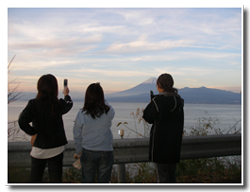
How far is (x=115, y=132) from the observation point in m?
7.47

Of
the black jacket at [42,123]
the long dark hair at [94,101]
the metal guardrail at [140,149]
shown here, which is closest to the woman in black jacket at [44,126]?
the black jacket at [42,123]

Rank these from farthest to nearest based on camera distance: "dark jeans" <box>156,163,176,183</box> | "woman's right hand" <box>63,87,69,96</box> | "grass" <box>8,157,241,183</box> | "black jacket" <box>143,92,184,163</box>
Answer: "grass" <box>8,157,241,183</box>, "woman's right hand" <box>63,87,69,96</box>, "dark jeans" <box>156,163,176,183</box>, "black jacket" <box>143,92,184,163</box>

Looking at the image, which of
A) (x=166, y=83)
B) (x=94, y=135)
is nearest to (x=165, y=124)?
(x=166, y=83)

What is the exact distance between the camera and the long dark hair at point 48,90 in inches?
118

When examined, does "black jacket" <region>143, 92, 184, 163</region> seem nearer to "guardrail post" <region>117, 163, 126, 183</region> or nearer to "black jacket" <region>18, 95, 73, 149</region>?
"guardrail post" <region>117, 163, 126, 183</region>

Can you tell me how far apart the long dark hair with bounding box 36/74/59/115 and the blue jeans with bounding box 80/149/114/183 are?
0.70 m

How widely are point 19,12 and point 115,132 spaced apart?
4350 millimetres

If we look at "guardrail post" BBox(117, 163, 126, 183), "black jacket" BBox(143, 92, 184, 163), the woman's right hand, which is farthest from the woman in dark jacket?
the woman's right hand

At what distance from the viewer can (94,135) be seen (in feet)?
10.1

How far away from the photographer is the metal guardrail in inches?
142

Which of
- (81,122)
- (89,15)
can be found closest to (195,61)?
(89,15)

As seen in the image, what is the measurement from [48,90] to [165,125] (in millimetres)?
1593

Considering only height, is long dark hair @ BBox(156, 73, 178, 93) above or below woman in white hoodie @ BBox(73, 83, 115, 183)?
above
